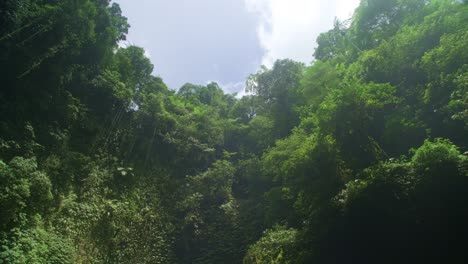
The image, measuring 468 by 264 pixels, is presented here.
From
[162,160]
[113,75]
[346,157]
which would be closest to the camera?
[346,157]

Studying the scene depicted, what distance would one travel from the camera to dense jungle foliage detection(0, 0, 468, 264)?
7945mm

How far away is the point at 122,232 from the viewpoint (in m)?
11.9

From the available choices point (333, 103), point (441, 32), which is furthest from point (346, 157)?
point (441, 32)

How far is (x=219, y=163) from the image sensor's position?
58.5 ft

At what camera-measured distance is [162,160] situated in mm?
16844

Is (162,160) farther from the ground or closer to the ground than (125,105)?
closer to the ground

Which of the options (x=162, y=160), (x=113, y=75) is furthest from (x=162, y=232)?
(x=113, y=75)

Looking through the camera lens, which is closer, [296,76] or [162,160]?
[162,160]

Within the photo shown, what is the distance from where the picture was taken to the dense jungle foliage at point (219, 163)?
7945 millimetres

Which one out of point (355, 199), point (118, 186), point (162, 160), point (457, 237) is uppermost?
point (162, 160)

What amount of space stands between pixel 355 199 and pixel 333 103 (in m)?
3.23

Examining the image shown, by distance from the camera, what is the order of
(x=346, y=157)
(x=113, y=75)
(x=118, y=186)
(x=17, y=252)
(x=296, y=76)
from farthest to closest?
(x=296, y=76), (x=113, y=75), (x=118, y=186), (x=346, y=157), (x=17, y=252)

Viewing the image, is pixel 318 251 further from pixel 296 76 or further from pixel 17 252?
pixel 296 76

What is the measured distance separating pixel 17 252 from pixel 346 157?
8855 mm
